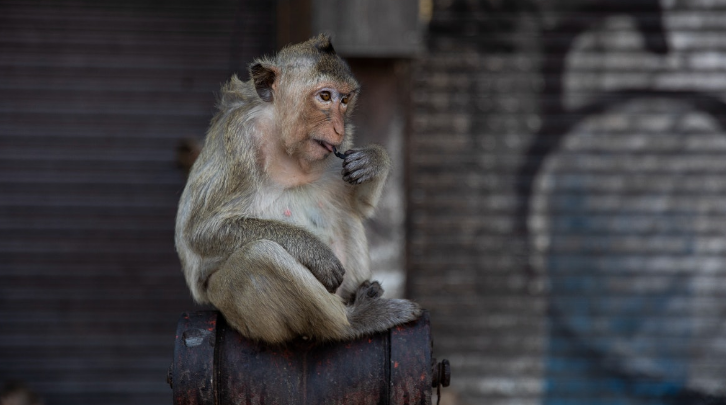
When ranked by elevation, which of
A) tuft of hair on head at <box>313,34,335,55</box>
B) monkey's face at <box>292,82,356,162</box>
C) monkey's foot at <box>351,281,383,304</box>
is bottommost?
monkey's foot at <box>351,281,383,304</box>

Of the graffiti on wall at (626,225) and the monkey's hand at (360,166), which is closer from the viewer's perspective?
the monkey's hand at (360,166)

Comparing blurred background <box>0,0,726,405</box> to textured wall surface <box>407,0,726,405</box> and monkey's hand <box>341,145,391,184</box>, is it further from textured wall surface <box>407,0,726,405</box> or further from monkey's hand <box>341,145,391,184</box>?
monkey's hand <box>341,145,391,184</box>

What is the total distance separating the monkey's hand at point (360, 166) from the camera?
113 inches

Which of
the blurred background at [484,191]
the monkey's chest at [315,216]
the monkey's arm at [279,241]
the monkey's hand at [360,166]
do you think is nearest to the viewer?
the monkey's arm at [279,241]

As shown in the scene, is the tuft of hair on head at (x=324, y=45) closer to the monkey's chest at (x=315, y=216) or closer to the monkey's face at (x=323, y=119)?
the monkey's face at (x=323, y=119)

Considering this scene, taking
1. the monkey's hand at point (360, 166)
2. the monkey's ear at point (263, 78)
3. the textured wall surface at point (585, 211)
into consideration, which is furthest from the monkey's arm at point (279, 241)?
the textured wall surface at point (585, 211)

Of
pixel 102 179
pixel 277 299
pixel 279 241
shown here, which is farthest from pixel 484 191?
pixel 277 299

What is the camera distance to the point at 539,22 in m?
5.61

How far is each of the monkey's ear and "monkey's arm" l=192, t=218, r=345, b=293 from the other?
1.63 feet

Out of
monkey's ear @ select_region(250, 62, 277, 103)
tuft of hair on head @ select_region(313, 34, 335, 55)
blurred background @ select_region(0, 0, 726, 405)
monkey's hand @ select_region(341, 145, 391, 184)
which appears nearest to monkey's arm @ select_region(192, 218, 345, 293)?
monkey's hand @ select_region(341, 145, 391, 184)

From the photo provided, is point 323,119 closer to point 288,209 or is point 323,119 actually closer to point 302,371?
point 288,209

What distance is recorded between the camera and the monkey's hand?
2.87 metres

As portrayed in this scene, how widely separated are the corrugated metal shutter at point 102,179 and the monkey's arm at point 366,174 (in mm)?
2891

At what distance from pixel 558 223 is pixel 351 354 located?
3.39 meters
